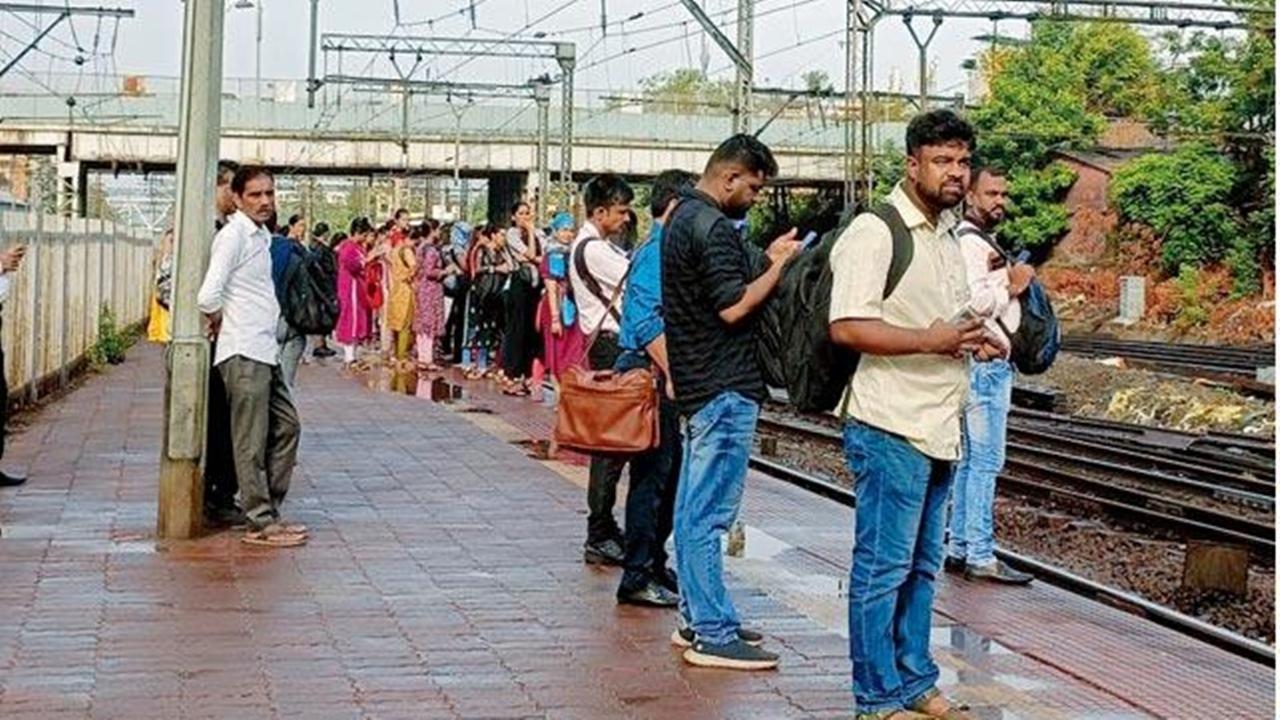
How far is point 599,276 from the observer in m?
10.3

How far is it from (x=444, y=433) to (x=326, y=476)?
125 inches

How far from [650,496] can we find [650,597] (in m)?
0.42

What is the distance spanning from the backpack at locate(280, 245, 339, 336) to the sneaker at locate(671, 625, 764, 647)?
11.3ft

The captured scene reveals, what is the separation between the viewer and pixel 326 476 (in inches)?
524

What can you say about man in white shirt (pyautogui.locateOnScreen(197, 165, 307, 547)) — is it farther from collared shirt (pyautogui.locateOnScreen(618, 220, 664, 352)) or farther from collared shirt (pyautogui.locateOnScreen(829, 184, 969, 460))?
collared shirt (pyautogui.locateOnScreen(829, 184, 969, 460))

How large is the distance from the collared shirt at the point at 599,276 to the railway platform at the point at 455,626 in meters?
1.11

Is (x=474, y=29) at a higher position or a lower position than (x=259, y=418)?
higher

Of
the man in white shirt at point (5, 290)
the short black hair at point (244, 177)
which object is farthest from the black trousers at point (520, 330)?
the short black hair at point (244, 177)

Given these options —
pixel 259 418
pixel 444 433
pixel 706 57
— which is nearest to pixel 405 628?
pixel 259 418

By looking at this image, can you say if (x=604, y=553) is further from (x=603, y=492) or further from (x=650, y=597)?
(x=650, y=597)

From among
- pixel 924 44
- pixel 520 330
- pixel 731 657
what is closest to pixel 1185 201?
pixel 924 44

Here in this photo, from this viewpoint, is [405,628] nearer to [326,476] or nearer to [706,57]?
[326,476]

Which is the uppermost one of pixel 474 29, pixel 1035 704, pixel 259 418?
pixel 474 29

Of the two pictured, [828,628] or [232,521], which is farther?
[232,521]
